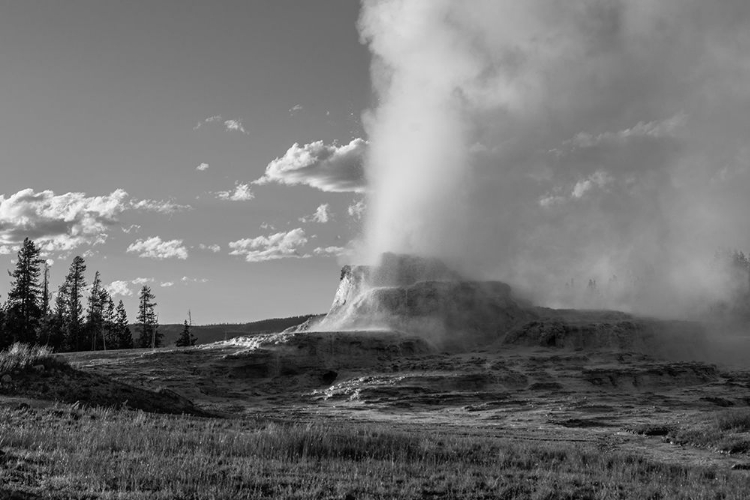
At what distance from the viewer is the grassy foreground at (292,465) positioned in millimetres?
11844

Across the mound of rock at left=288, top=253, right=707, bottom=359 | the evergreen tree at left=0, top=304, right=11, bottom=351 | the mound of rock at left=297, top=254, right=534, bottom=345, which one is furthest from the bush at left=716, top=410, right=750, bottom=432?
the evergreen tree at left=0, top=304, right=11, bottom=351

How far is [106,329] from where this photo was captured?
93000 mm

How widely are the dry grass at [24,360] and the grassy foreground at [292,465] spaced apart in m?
4.58

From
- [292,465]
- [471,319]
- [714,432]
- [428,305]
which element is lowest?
[714,432]

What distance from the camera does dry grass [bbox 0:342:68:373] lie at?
23.9 meters

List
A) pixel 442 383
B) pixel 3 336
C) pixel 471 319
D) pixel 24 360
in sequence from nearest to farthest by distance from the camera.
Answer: pixel 24 360 < pixel 442 383 < pixel 471 319 < pixel 3 336

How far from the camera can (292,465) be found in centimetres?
1443

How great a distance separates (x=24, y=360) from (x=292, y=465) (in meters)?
14.6

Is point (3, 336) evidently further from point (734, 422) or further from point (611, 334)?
point (734, 422)

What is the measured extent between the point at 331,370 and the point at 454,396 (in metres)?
10.9

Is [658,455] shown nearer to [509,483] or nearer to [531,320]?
[509,483]

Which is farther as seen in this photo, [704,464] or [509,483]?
[704,464]

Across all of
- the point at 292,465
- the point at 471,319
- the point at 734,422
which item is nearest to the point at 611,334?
the point at 471,319

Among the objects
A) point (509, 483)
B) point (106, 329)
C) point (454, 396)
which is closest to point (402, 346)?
point (454, 396)
